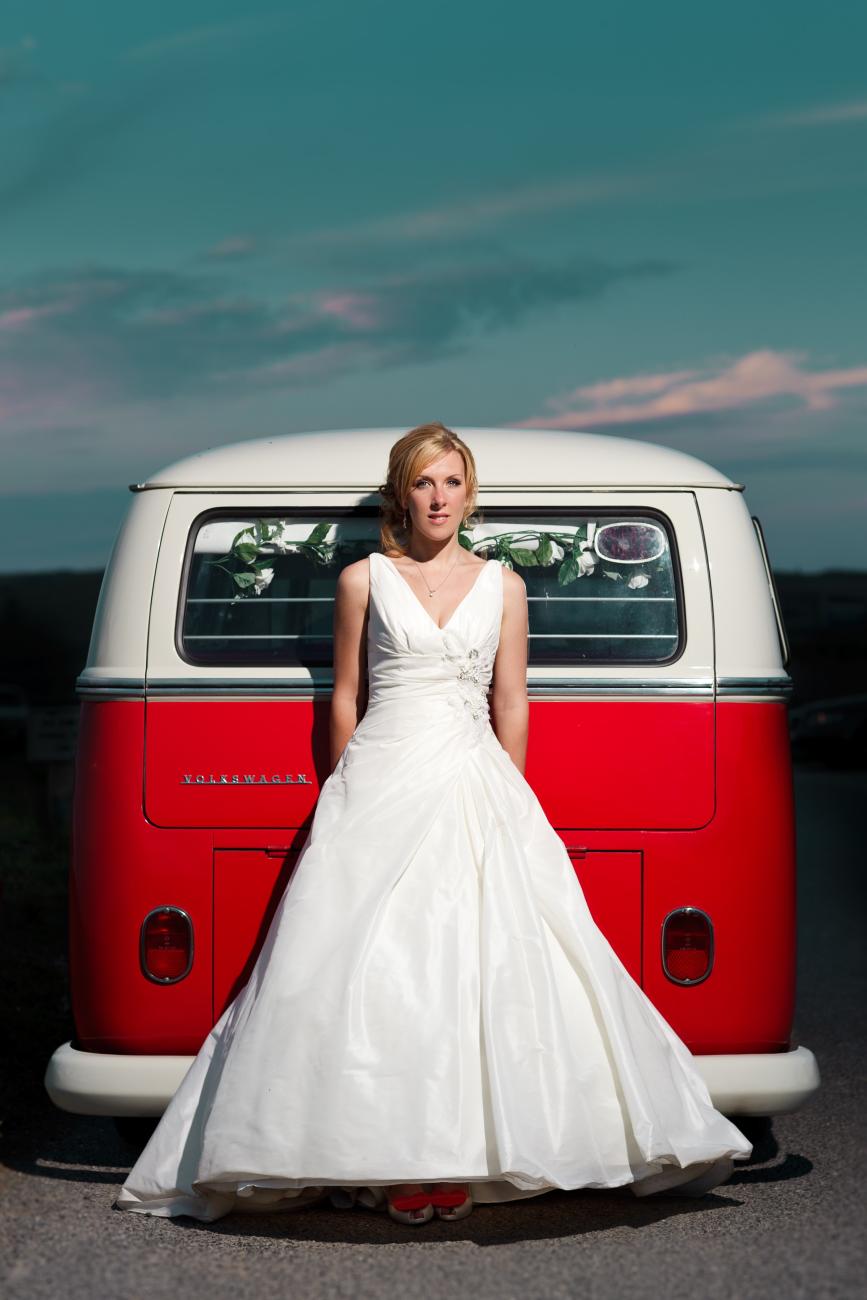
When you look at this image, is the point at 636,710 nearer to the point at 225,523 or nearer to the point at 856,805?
the point at 225,523

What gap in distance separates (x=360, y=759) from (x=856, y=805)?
16209 millimetres

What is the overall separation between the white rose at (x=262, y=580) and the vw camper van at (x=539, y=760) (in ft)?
0.08

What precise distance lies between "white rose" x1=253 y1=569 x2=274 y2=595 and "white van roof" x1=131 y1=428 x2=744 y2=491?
26 cm

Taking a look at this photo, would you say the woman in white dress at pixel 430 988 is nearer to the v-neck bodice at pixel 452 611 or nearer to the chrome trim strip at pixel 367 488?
the v-neck bodice at pixel 452 611

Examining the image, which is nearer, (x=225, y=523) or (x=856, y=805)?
(x=225, y=523)

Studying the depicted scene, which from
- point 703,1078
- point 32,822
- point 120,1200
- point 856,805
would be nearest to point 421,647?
point 703,1078

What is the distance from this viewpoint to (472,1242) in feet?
14.7

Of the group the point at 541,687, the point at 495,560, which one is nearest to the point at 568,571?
the point at 495,560

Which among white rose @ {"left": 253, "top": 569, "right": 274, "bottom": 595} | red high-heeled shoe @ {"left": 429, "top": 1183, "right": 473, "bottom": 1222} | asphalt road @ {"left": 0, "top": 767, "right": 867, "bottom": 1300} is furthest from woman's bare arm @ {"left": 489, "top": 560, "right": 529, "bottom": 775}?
asphalt road @ {"left": 0, "top": 767, "right": 867, "bottom": 1300}

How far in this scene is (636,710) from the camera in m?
4.89

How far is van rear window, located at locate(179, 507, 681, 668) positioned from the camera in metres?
5.00

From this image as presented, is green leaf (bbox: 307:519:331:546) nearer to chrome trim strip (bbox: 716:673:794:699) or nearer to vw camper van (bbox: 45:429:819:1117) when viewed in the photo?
vw camper van (bbox: 45:429:819:1117)

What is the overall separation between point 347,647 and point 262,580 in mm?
439

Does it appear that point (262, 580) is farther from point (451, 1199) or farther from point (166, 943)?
point (451, 1199)
